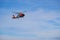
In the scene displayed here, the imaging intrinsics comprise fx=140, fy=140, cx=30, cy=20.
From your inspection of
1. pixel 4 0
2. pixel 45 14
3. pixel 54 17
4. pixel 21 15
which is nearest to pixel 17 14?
pixel 21 15

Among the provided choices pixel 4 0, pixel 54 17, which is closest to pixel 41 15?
pixel 54 17

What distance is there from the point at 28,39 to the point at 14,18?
447 mm

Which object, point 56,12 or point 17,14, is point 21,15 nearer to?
point 17,14

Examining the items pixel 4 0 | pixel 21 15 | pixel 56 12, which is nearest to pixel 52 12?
pixel 56 12

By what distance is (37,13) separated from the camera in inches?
99.3

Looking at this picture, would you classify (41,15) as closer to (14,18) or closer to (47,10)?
(47,10)

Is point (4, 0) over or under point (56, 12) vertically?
over

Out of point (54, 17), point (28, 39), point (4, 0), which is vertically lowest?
point (28, 39)

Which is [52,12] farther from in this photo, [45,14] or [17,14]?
[17,14]

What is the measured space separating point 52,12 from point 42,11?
18 cm

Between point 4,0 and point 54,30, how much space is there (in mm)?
1031

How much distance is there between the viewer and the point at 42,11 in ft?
8.18

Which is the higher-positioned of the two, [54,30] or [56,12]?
[56,12]

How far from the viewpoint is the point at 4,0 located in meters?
2.50
